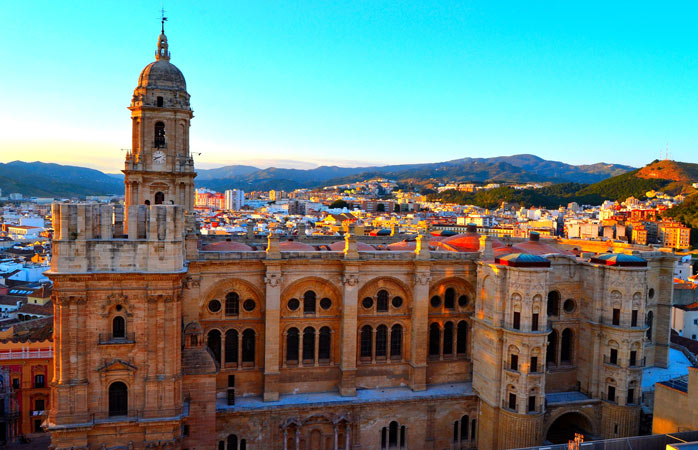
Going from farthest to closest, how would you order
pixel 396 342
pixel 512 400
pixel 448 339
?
pixel 448 339
pixel 396 342
pixel 512 400

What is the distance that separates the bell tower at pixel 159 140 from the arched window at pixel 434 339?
56.7 feet

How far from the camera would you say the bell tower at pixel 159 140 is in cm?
3108

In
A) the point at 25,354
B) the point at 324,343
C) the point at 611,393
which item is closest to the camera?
the point at 611,393

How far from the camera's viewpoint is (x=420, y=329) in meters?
31.0

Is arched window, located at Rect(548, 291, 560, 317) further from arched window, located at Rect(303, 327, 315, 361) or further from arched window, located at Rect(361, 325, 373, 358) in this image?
arched window, located at Rect(303, 327, 315, 361)

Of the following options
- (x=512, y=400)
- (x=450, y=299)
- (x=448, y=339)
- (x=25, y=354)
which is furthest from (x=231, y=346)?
(x=25, y=354)

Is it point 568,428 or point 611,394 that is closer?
point 611,394

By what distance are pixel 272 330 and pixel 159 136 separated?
44.8 feet

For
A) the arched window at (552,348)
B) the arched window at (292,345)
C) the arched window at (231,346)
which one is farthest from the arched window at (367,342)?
the arched window at (552,348)

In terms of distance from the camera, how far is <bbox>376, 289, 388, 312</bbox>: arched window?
103 feet

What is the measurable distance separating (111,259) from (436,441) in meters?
20.7

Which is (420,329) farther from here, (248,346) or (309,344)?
(248,346)

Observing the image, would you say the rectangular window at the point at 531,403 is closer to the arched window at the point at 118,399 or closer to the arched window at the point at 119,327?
the arched window at the point at 118,399

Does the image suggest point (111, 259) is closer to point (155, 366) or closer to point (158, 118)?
point (155, 366)
